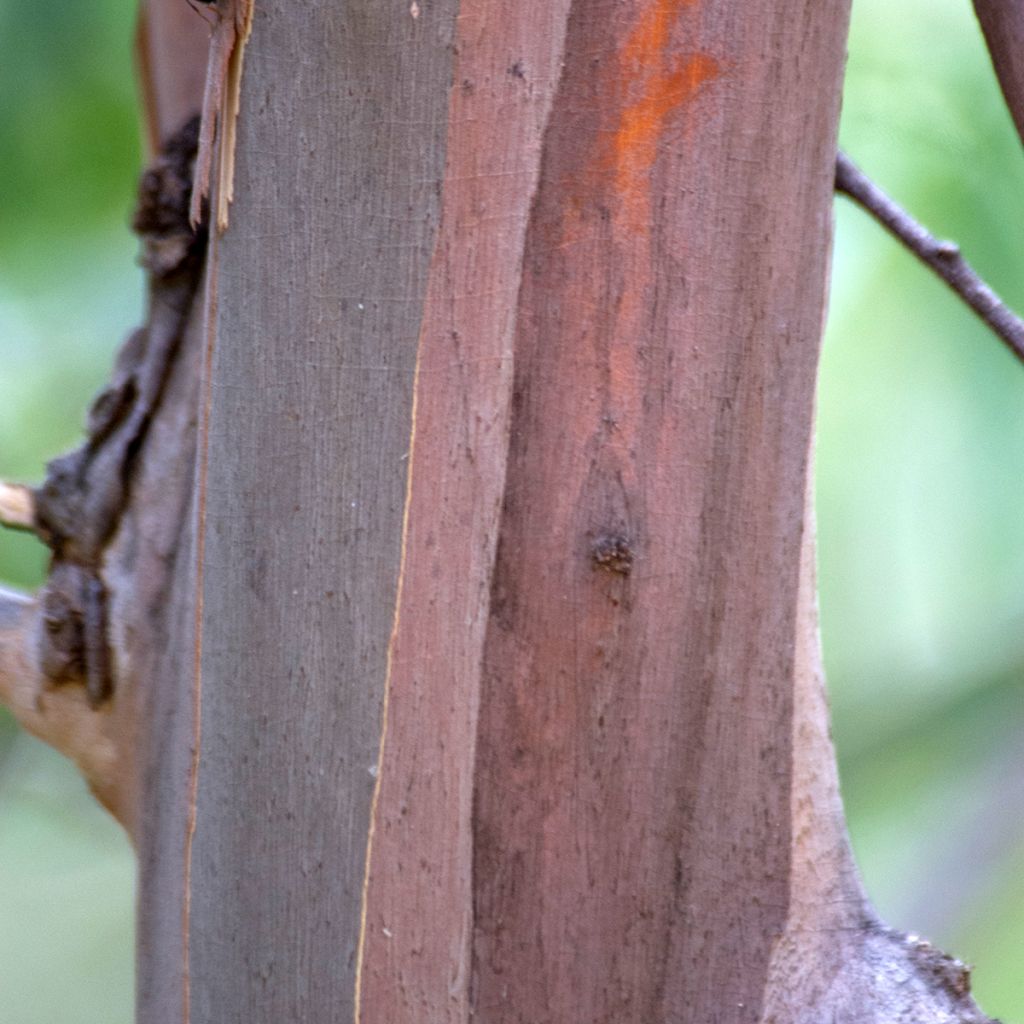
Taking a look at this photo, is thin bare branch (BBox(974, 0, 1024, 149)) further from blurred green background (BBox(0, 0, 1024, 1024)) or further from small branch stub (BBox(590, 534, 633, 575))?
blurred green background (BBox(0, 0, 1024, 1024))

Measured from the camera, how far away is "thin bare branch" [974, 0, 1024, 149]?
0.41 m

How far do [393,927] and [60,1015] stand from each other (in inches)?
46.6

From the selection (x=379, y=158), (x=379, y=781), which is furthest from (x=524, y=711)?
(x=379, y=158)

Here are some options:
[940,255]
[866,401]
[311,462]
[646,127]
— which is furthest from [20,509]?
[866,401]

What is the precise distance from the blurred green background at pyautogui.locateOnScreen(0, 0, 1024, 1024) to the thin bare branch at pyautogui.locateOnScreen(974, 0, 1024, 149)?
96cm

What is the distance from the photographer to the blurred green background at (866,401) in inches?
53.5

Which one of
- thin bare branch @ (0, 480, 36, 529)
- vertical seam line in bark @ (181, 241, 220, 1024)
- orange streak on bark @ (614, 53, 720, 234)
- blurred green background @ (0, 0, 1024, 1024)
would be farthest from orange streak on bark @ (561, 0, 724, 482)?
blurred green background @ (0, 0, 1024, 1024)

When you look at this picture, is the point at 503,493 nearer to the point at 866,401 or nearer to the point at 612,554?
the point at 612,554

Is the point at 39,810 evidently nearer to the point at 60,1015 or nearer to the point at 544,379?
the point at 60,1015

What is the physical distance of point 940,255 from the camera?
500 millimetres

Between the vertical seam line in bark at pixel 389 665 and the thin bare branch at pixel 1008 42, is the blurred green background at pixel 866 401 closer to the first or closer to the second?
the thin bare branch at pixel 1008 42

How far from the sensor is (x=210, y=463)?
37 cm

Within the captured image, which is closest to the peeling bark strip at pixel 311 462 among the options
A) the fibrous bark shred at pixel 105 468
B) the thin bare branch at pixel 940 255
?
the fibrous bark shred at pixel 105 468

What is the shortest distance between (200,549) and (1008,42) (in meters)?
0.32
